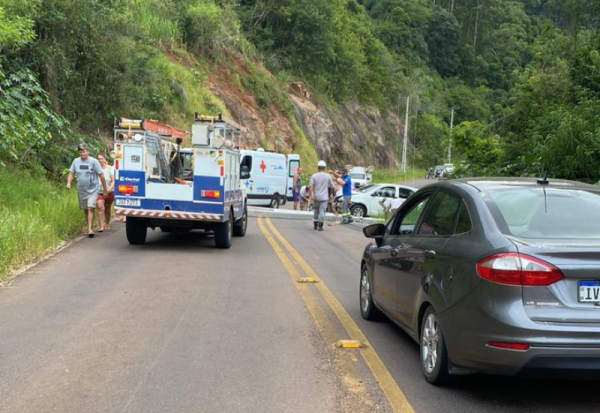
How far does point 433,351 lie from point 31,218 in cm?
862

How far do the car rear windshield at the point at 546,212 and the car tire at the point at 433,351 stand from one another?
93cm

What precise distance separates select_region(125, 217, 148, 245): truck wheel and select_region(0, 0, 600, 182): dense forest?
365cm

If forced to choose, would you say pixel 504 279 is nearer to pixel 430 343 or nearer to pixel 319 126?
pixel 430 343

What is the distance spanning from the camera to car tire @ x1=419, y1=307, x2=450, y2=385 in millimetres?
4695

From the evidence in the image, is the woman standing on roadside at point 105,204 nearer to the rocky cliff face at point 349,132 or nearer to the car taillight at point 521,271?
the car taillight at point 521,271

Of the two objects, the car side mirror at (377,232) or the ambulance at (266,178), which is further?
the ambulance at (266,178)

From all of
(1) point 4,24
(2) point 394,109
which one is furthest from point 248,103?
(2) point 394,109

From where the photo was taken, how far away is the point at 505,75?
10000 cm

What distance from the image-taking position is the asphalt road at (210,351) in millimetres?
4527

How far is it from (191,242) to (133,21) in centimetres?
1383

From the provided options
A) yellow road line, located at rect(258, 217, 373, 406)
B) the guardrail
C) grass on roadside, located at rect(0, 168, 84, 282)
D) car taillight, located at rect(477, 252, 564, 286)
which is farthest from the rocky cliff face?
car taillight, located at rect(477, 252, 564, 286)

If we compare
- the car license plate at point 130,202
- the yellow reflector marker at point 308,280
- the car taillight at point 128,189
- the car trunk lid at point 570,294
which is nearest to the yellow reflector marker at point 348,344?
the car trunk lid at point 570,294

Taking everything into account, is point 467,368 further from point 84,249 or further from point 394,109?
point 394,109

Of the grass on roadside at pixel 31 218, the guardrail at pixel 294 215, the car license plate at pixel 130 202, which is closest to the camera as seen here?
the grass on roadside at pixel 31 218
